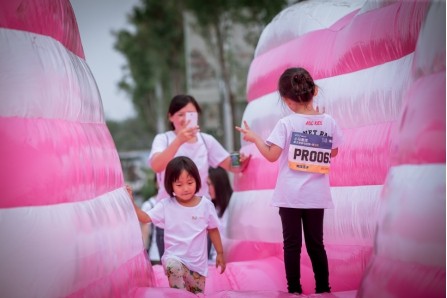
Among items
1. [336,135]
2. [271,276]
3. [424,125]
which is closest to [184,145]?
[271,276]

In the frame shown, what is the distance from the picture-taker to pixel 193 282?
3.18m

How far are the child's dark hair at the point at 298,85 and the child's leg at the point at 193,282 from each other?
102 centimetres

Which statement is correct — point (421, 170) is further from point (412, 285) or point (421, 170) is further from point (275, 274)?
point (275, 274)

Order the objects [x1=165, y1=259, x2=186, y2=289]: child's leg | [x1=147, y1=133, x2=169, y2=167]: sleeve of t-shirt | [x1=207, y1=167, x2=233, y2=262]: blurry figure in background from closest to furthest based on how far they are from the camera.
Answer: [x1=165, y1=259, x2=186, y2=289]: child's leg, [x1=147, y1=133, x2=169, y2=167]: sleeve of t-shirt, [x1=207, y1=167, x2=233, y2=262]: blurry figure in background

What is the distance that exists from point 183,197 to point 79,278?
0.95 meters

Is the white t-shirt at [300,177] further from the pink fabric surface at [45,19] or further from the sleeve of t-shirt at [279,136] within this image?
the pink fabric surface at [45,19]

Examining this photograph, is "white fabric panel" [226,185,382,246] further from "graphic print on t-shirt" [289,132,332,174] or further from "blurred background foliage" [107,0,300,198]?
"blurred background foliage" [107,0,300,198]

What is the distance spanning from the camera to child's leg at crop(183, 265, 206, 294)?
3162 mm

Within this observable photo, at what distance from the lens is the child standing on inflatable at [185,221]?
3182mm

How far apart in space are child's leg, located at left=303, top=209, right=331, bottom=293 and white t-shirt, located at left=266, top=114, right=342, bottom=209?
61 millimetres

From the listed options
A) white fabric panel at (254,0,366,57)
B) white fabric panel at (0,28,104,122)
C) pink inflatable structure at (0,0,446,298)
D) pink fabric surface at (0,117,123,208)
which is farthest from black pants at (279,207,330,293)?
white fabric panel at (254,0,366,57)

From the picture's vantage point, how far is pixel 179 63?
71.2ft

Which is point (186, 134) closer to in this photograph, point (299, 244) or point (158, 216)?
point (158, 216)

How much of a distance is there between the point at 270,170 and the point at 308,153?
3.59 feet
